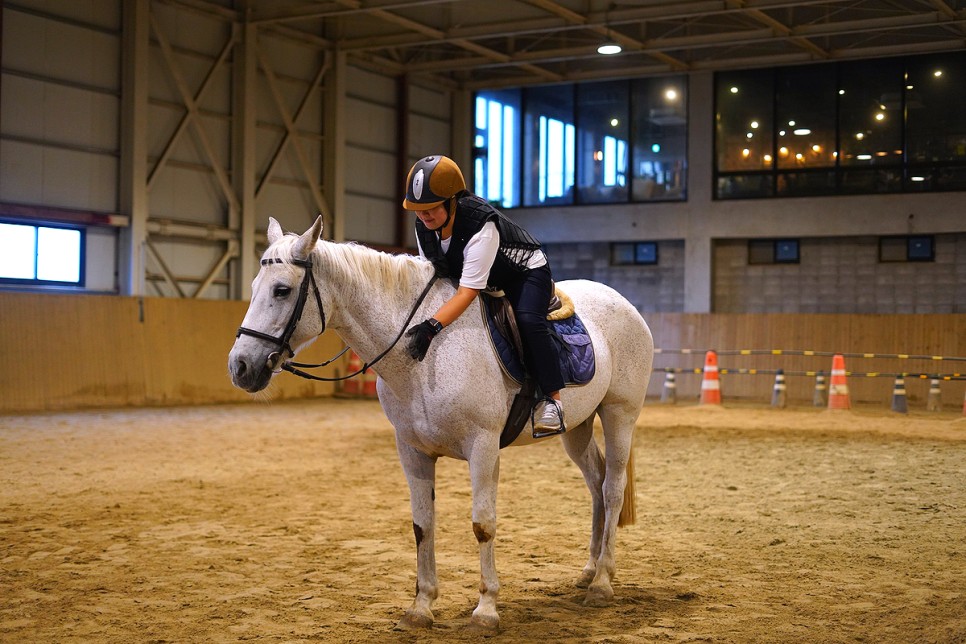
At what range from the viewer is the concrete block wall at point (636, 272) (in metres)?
23.3

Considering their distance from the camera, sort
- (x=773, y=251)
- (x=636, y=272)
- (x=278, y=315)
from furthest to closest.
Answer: (x=636, y=272) → (x=773, y=251) → (x=278, y=315)

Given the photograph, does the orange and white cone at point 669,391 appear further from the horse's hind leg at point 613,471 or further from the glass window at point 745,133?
the horse's hind leg at point 613,471

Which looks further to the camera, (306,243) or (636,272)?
(636,272)

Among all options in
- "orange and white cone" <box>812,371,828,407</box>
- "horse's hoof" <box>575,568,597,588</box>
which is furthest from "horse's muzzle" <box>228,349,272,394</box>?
"orange and white cone" <box>812,371,828,407</box>

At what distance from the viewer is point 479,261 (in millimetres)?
4590

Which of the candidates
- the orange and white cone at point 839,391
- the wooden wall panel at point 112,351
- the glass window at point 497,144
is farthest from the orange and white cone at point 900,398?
the glass window at point 497,144

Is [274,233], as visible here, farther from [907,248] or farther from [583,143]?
[583,143]

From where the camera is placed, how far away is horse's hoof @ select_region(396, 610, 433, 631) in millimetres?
4523

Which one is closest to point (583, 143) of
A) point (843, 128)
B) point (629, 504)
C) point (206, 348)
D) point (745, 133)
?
point (745, 133)

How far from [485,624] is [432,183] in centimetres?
200

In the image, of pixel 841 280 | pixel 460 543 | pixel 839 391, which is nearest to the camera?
pixel 460 543

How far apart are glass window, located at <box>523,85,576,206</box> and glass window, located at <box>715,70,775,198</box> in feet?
12.0

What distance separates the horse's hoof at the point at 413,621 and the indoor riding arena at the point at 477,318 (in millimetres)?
19

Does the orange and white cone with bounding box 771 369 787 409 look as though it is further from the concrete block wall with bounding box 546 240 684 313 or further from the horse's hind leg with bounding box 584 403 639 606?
the horse's hind leg with bounding box 584 403 639 606
